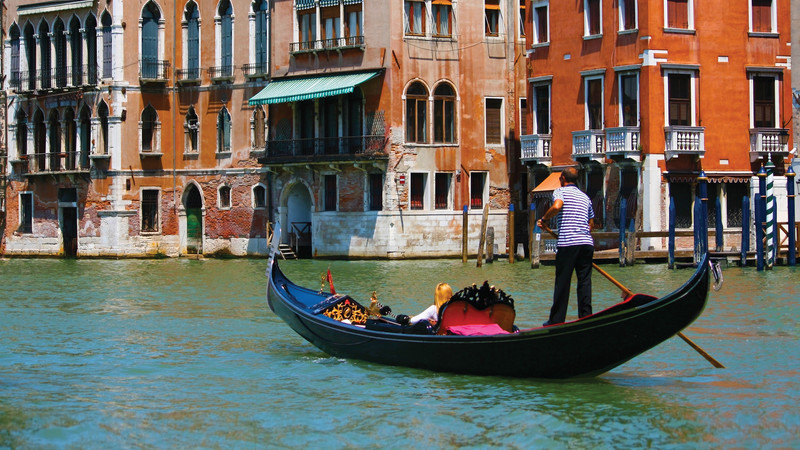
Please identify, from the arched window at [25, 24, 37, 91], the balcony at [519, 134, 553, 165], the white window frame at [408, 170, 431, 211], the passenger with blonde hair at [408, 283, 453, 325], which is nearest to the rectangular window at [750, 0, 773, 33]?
the balcony at [519, 134, 553, 165]

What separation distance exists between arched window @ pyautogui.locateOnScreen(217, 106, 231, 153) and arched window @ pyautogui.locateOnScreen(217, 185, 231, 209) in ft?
2.89

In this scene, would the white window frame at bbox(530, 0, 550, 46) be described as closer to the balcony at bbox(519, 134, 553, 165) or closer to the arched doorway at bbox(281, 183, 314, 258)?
the balcony at bbox(519, 134, 553, 165)

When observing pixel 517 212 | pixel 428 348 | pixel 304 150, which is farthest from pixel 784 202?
pixel 428 348

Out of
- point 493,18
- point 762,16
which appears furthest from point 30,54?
point 762,16

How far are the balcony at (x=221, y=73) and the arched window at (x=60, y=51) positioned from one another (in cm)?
401

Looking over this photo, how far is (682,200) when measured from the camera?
21.3m

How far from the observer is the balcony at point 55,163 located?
1102 inches

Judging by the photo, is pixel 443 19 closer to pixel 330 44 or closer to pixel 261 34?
pixel 330 44

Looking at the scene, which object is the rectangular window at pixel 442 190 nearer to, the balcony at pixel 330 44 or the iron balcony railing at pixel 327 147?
the iron balcony railing at pixel 327 147

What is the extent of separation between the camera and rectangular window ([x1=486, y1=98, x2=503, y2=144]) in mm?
24984

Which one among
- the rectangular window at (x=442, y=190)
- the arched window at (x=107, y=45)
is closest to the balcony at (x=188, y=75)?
the arched window at (x=107, y=45)

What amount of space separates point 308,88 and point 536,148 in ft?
16.6

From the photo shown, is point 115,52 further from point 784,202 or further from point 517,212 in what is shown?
point 784,202

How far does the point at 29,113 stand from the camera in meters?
29.2
